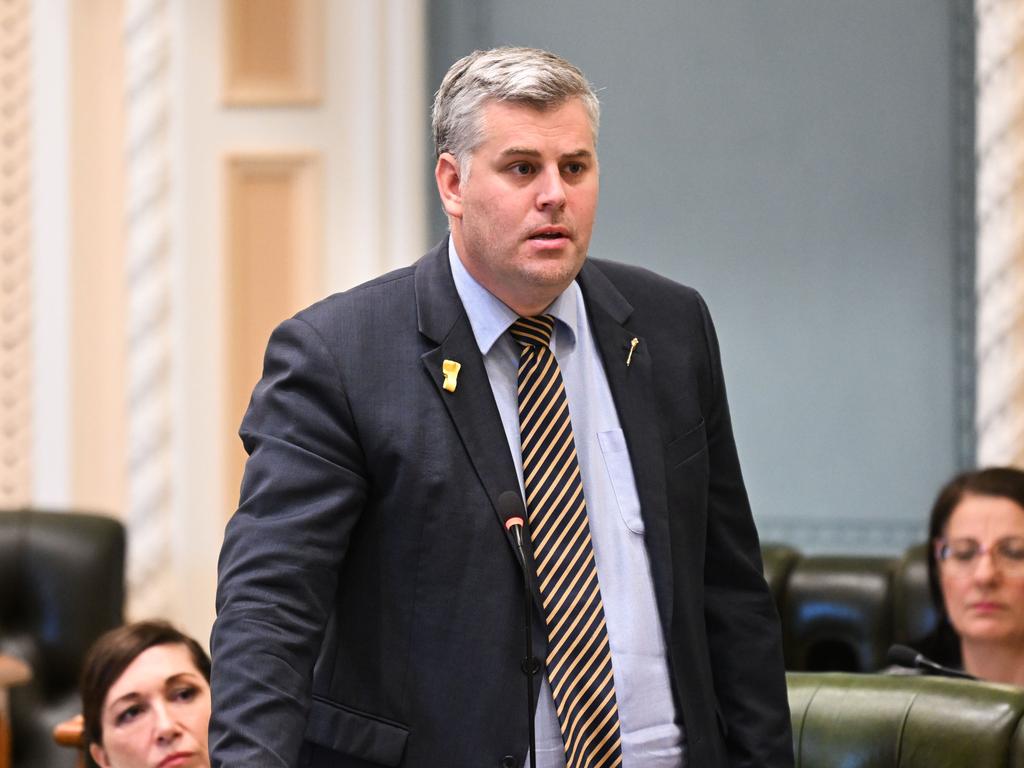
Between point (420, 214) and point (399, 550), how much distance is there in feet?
9.09

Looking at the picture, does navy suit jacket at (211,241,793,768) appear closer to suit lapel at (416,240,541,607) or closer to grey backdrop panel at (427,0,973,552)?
suit lapel at (416,240,541,607)

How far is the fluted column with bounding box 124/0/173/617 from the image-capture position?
14.9 ft

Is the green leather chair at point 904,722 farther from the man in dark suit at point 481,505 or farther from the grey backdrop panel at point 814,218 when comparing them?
the grey backdrop panel at point 814,218

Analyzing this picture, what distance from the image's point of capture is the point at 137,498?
4.55m

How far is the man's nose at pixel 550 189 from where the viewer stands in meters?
1.77

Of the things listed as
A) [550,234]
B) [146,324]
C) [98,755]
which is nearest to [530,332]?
[550,234]

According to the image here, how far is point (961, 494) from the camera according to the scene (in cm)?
323

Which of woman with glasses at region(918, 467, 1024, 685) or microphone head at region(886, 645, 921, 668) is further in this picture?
woman with glasses at region(918, 467, 1024, 685)

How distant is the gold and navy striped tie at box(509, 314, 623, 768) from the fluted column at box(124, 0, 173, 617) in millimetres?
2813

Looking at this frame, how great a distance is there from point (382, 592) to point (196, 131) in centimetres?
303

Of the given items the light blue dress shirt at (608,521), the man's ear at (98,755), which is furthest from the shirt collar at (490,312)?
the man's ear at (98,755)

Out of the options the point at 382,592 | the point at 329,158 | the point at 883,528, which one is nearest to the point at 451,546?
the point at 382,592

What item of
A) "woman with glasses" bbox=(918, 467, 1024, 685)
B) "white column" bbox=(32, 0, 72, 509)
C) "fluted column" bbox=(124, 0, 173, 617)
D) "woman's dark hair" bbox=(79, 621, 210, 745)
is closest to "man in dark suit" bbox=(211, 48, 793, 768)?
"woman's dark hair" bbox=(79, 621, 210, 745)

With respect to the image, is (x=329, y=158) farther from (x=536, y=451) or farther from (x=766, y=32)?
(x=536, y=451)
